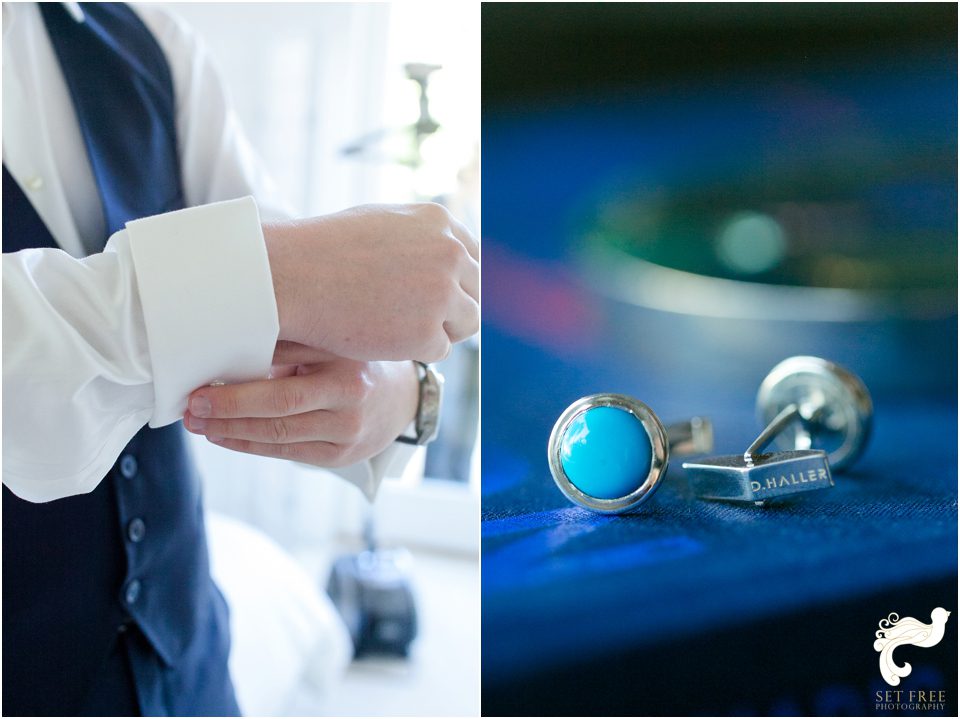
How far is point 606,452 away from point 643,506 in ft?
0.17

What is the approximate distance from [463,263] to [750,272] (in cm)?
21

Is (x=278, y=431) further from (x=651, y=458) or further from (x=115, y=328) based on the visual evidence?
(x=651, y=458)

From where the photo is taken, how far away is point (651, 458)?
1.41ft

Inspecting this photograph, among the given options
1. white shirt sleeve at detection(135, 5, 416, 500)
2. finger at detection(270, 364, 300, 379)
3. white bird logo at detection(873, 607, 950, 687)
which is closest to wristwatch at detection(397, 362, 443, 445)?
white shirt sleeve at detection(135, 5, 416, 500)

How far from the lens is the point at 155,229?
1.50 feet

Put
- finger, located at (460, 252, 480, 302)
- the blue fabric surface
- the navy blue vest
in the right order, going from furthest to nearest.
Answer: the navy blue vest, finger, located at (460, 252, 480, 302), the blue fabric surface

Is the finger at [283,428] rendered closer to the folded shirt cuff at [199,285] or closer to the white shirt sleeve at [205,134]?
the folded shirt cuff at [199,285]

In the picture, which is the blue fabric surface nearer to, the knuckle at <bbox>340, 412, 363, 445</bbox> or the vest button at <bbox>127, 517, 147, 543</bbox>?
the knuckle at <bbox>340, 412, 363, 445</bbox>

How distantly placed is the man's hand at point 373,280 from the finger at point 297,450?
9 centimetres

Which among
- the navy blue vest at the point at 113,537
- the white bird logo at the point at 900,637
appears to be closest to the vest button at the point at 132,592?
the navy blue vest at the point at 113,537

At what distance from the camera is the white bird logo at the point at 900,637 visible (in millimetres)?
441

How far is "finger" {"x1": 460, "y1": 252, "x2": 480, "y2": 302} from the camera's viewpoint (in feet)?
1.70

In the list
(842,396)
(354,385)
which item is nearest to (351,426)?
(354,385)

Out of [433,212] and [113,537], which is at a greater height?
[433,212]
